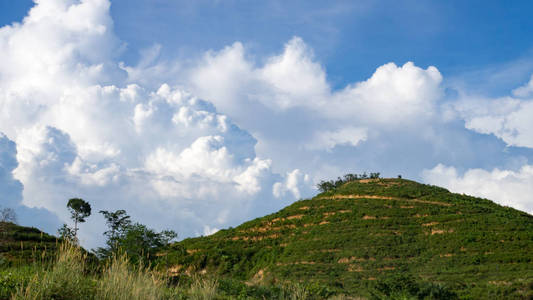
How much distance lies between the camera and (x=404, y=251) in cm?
3591

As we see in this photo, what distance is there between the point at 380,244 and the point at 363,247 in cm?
167

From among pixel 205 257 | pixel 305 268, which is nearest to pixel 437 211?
pixel 305 268

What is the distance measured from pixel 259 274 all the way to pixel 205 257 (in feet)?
26.0

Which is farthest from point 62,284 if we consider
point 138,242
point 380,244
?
point 380,244

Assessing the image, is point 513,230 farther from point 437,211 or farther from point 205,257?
point 205,257

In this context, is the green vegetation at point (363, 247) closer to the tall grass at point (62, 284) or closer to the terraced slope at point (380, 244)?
the terraced slope at point (380, 244)

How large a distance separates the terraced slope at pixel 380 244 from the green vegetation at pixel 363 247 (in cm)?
10

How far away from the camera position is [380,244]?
3722cm

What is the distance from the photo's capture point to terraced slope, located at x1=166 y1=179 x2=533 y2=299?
30.1 metres

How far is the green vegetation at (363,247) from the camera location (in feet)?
81.5

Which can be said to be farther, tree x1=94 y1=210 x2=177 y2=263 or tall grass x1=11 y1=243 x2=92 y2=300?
tree x1=94 y1=210 x2=177 y2=263

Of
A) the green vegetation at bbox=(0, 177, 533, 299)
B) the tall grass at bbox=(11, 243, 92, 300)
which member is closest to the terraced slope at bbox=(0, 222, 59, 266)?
the green vegetation at bbox=(0, 177, 533, 299)

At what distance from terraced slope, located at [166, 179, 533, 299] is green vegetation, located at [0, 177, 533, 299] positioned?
10cm

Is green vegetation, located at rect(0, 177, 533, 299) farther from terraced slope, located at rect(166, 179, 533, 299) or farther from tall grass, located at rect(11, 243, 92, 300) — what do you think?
Answer: tall grass, located at rect(11, 243, 92, 300)
